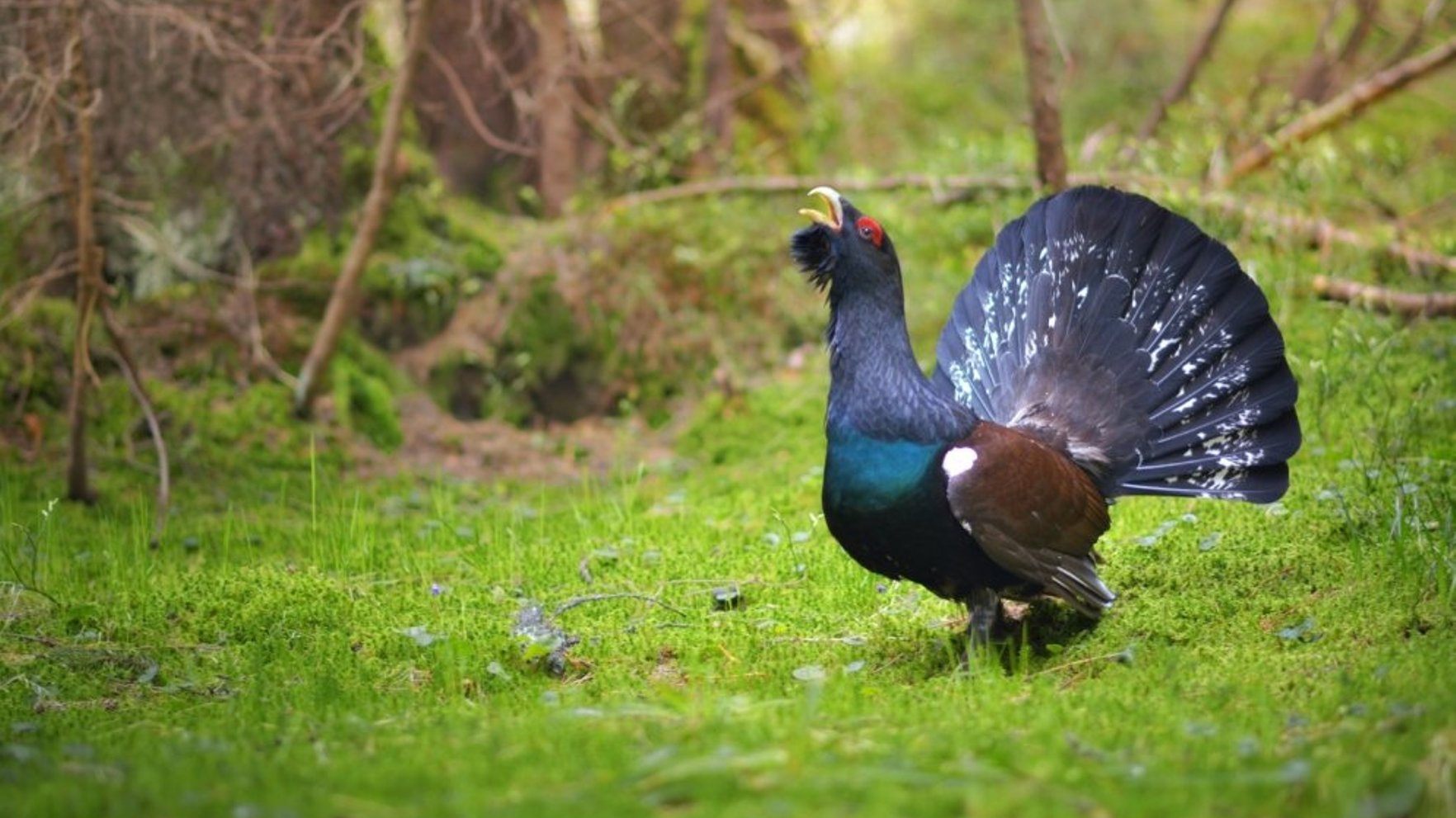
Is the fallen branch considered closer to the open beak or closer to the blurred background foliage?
the blurred background foliage

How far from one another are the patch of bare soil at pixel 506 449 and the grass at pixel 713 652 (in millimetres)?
309

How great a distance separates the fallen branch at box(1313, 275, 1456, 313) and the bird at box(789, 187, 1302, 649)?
284 cm

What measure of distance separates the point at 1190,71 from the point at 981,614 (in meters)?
6.99

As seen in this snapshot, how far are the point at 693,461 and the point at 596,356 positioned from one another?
1.33m

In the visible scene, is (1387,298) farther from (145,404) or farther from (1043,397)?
(145,404)

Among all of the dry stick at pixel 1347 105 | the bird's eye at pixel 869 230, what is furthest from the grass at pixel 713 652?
the dry stick at pixel 1347 105

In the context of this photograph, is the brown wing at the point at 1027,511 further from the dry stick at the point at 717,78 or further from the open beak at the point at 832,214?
the dry stick at the point at 717,78

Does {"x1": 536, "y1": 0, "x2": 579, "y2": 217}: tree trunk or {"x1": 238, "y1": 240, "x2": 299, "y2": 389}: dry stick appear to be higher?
{"x1": 536, "y1": 0, "x2": 579, "y2": 217}: tree trunk

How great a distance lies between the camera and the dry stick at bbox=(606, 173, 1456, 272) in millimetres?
8492

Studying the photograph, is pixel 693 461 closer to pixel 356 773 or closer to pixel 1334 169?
pixel 1334 169

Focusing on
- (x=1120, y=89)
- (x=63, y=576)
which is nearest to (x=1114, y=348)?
(x=63, y=576)

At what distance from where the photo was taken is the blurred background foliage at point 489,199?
778 cm

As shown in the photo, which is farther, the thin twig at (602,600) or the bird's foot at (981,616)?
the thin twig at (602,600)

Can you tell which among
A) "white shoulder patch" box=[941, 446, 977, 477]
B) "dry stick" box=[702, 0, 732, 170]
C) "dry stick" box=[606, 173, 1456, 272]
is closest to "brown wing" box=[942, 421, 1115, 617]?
"white shoulder patch" box=[941, 446, 977, 477]
